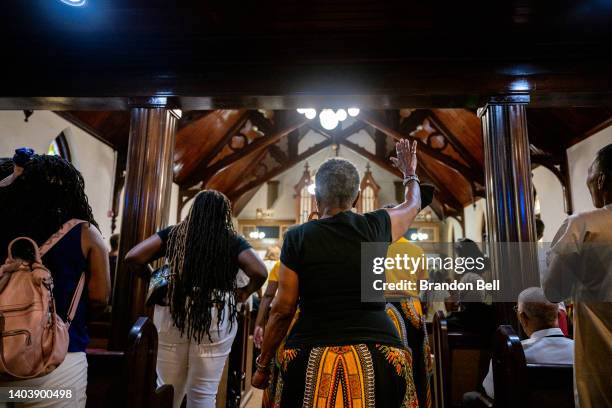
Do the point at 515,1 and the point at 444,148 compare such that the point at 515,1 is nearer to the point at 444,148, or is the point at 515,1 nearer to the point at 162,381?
the point at 162,381

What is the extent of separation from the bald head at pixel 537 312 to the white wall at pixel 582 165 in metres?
4.37

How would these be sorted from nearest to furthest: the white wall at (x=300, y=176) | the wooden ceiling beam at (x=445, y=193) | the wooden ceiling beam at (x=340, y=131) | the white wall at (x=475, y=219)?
1. the white wall at (x=475, y=219)
2. the wooden ceiling beam at (x=445, y=193)
3. the wooden ceiling beam at (x=340, y=131)
4. the white wall at (x=300, y=176)

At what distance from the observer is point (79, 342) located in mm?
1196

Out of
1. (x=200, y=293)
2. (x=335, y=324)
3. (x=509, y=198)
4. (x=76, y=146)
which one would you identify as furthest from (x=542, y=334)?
(x=76, y=146)

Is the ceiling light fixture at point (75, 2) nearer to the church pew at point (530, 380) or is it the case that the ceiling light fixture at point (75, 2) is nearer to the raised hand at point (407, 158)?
the raised hand at point (407, 158)

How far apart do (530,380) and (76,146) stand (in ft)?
19.4

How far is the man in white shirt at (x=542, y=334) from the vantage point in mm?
1497

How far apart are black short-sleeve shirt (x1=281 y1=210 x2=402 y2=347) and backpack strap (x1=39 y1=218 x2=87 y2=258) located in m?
0.64

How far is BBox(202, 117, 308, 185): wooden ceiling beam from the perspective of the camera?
27.8 feet

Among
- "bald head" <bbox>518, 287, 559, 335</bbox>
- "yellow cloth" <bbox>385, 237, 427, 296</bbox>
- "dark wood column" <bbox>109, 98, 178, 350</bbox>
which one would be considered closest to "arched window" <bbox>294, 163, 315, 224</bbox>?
"dark wood column" <bbox>109, 98, 178, 350</bbox>

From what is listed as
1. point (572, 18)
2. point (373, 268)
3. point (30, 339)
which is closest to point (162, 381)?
point (30, 339)

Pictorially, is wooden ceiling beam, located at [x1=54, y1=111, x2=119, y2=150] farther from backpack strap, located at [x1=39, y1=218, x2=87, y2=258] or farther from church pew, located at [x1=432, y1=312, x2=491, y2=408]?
church pew, located at [x1=432, y1=312, x2=491, y2=408]

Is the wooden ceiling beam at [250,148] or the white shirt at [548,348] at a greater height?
the wooden ceiling beam at [250,148]

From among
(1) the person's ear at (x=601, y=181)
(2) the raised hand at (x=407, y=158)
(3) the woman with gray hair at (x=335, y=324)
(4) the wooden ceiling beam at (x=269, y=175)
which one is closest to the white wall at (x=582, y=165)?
(1) the person's ear at (x=601, y=181)
